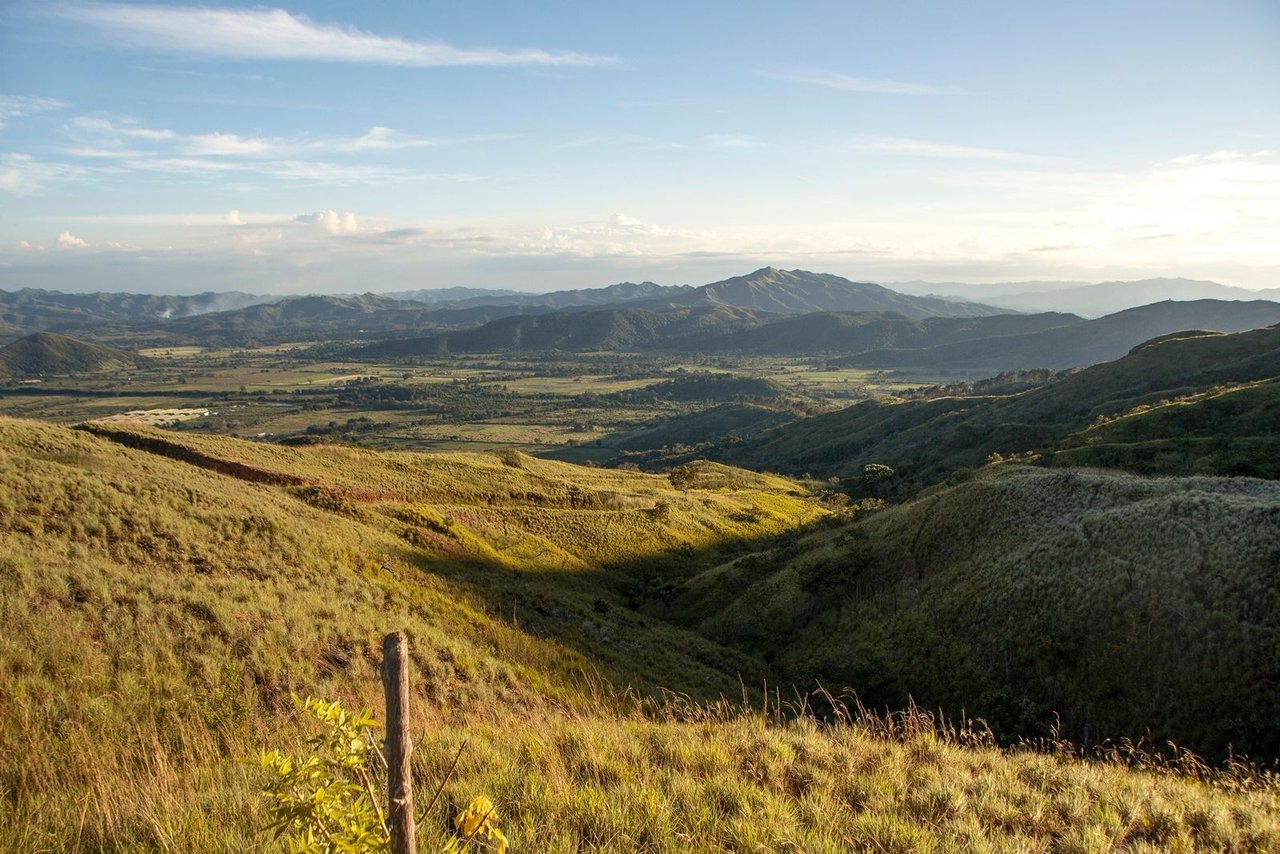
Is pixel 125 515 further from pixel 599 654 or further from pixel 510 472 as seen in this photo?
pixel 510 472

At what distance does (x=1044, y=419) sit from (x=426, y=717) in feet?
343

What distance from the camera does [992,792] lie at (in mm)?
7066

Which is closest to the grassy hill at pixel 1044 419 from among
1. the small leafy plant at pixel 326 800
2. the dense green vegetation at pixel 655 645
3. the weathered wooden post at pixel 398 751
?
the dense green vegetation at pixel 655 645

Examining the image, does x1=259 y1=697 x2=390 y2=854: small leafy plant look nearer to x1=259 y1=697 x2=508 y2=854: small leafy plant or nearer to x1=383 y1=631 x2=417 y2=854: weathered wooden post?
x1=259 y1=697 x2=508 y2=854: small leafy plant

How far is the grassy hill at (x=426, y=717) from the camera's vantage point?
5.69m

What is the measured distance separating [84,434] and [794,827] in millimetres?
45952

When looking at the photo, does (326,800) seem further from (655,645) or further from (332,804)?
→ (655,645)

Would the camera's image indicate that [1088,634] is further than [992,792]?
Yes

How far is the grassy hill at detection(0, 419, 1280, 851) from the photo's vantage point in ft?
18.7

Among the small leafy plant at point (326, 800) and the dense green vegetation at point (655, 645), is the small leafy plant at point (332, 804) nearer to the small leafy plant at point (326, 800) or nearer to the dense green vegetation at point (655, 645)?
the small leafy plant at point (326, 800)

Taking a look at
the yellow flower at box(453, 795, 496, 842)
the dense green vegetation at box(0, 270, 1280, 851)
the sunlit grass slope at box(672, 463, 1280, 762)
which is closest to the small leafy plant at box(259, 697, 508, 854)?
the yellow flower at box(453, 795, 496, 842)

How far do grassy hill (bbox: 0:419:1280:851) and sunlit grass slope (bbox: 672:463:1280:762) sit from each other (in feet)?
5.90

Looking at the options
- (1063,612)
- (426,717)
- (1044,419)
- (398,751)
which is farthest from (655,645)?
(1044,419)

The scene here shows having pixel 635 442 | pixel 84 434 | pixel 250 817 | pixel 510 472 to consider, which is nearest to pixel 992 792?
pixel 250 817
